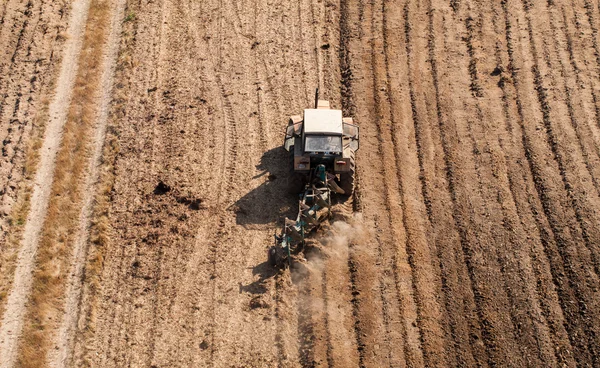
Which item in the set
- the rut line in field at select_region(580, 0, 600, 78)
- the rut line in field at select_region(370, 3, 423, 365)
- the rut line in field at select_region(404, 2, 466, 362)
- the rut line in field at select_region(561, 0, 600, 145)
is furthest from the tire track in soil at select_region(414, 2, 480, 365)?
the rut line in field at select_region(580, 0, 600, 78)

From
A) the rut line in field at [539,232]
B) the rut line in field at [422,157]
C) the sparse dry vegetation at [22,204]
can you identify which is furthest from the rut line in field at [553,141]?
the sparse dry vegetation at [22,204]

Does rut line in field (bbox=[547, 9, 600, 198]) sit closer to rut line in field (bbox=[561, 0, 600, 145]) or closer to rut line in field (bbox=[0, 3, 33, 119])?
rut line in field (bbox=[561, 0, 600, 145])

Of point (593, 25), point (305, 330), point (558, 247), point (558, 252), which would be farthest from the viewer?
point (593, 25)

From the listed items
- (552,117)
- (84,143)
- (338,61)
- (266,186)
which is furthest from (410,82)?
(84,143)

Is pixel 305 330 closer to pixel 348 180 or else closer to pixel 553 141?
pixel 348 180

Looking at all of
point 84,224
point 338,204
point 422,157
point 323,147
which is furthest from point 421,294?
point 84,224

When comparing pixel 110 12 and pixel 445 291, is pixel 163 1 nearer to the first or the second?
pixel 110 12

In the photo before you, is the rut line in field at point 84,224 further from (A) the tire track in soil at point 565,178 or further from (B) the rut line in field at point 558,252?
(A) the tire track in soil at point 565,178
